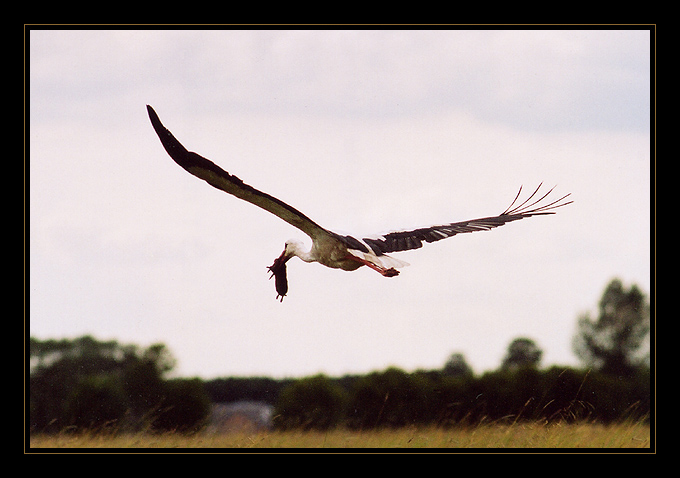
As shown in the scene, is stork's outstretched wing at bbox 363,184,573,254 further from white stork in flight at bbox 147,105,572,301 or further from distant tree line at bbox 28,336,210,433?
distant tree line at bbox 28,336,210,433

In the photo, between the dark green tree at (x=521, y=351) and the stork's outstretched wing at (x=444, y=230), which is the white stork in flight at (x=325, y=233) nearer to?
the stork's outstretched wing at (x=444, y=230)

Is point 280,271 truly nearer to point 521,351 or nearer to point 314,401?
point 314,401

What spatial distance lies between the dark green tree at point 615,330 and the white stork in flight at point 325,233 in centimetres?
3504

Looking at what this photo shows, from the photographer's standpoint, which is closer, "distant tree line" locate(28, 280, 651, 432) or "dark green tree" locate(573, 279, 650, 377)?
"distant tree line" locate(28, 280, 651, 432)

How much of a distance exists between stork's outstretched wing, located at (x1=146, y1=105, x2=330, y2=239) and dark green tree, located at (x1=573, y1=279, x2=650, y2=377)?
3816 cm

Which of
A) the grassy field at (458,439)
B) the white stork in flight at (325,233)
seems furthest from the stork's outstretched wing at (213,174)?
the grassy field at (458,439)

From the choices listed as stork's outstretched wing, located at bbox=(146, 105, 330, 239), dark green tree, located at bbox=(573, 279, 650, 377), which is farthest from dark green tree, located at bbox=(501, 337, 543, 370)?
stork's outstretched wing, located at bbox=(146, 105, 330, 239)

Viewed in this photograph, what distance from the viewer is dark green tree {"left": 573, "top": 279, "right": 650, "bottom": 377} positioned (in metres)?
43.8

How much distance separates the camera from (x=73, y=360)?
1479 inches

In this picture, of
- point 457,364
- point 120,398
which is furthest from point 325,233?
point 457,364

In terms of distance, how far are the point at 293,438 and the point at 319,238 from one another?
540 centimetres

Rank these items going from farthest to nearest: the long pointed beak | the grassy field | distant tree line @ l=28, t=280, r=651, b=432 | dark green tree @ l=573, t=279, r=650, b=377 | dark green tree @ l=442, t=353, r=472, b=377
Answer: dark green tree @ l=573, t=279, r=650, b=377, dark green tree @ l=442, t=353, r=472, b=377, distant tree line @ l=28, t=280, r=651, b=432, the grassy field, the long pointed beak
